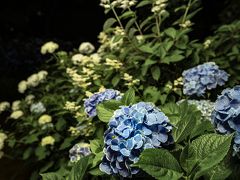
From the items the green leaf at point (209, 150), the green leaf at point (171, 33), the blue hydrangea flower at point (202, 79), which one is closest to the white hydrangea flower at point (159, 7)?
the green leaf at point (171, 33)

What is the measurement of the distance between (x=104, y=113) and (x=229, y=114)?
1.32ft

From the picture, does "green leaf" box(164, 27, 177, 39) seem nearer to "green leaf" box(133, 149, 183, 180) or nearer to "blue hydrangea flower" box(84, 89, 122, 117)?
"blue hydrangea flower" box(84, 89, 122, 117)

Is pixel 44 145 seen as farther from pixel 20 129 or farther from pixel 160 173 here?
pixel 160 173

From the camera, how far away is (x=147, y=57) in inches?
99.3

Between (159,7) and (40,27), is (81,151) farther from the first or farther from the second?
(40,27)

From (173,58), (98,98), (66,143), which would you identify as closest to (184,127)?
(98,98)

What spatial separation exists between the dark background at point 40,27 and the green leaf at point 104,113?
4.59 metres

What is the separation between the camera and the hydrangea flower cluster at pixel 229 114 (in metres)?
1.22

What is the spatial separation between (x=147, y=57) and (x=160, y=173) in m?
1.47

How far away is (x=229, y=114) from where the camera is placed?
1.24 meters

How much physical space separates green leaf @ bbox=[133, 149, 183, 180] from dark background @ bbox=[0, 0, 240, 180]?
4.86 meters

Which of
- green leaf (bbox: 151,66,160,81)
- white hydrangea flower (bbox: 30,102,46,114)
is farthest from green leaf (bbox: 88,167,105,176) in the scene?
white hydrangea flower (bbox: 30,102,46,114)

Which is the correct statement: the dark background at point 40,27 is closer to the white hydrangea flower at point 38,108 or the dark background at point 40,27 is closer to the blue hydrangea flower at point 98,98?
the white hydrangea flower at point 38,108

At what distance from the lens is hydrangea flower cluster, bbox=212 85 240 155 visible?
1.22 meters
